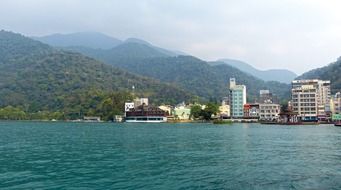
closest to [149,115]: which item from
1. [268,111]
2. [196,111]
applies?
[196,111]

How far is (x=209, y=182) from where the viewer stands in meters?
23.2

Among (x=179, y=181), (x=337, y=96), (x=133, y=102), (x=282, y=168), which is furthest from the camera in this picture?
(x=133, y=102)

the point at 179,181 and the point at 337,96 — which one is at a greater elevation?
the point at 337,96

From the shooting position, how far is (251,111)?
18162 cm

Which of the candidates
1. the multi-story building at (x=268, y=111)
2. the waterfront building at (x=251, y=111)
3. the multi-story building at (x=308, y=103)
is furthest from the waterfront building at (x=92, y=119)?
the multi-story building at (x=308, y=103)

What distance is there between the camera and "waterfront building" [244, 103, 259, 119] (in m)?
179

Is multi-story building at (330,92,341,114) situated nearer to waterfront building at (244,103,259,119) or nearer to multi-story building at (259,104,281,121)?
multi-story building at (259,104,281,121)

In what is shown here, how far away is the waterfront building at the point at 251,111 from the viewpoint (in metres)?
179

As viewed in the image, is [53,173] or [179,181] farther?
[53,173]

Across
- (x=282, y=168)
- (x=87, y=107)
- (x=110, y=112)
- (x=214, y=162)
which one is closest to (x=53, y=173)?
(x=214, y=162)

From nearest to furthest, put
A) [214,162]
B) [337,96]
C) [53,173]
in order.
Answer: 1. [53,173]
2. [214,162]
3. [337,96]

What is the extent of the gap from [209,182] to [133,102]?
16856 cm

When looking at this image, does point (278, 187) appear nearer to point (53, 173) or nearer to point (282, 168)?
point (282, 168)

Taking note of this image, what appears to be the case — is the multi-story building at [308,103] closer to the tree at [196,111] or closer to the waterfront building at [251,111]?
the waterfront building at [251,111]
